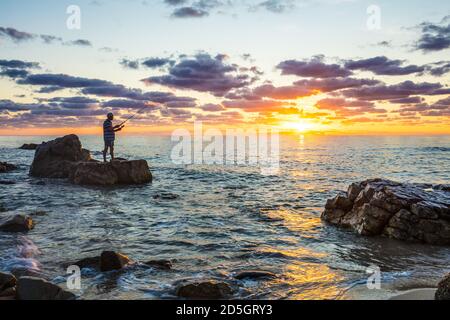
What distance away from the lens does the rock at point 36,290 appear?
23.2ft

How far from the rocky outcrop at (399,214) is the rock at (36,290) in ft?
32.7

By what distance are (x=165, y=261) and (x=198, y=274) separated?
1.08 metres

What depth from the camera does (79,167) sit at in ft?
86.1

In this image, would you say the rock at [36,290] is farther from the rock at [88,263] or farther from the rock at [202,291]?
the rock at [202,291]

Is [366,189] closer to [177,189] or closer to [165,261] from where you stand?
[165,261]

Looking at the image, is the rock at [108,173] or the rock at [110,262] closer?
the rock at [110,262]

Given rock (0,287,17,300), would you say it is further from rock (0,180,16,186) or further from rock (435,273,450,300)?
rock (0,180,16,186)

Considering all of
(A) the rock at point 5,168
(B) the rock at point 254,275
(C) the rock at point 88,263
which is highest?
(A) the rock at point 5,168

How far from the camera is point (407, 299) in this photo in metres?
7.24

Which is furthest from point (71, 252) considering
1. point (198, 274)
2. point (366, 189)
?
point (366, 189)

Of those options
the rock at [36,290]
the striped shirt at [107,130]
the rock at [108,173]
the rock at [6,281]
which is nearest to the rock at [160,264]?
the rock at [36,290]

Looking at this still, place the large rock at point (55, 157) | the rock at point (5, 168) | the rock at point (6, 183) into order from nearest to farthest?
the rock at point (6, 183) < the large rock at point (55, 157) < the rock at point (5, 168)

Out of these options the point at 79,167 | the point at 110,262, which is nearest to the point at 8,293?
the point at 110,262
